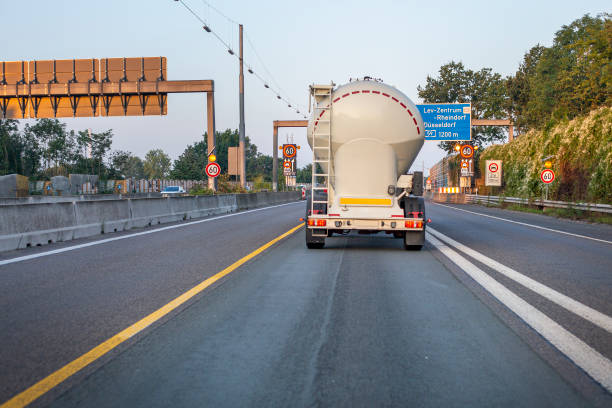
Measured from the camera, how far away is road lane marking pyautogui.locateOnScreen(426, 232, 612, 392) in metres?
3.95

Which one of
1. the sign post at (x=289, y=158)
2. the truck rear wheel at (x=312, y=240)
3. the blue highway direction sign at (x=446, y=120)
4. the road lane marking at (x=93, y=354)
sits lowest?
the road lane marking at (x=93, y=354)

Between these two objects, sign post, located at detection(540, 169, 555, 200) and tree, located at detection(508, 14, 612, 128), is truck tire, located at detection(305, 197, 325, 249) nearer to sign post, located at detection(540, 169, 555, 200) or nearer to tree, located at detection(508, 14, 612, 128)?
sign post, located at detection(540, 169, 555, 200)

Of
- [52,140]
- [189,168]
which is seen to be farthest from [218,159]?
[52,140]

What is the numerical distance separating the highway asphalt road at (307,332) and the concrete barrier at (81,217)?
94.1 inches

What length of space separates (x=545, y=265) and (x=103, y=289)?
683cm

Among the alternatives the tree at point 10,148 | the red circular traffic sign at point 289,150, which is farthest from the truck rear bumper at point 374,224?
the tree at point 10,148

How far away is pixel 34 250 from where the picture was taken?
1111 cm

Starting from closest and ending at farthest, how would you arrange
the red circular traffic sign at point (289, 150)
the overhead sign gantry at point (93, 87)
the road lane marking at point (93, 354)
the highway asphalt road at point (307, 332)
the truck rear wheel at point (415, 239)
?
1. the road lane marking at point (93, 354)
2. the highway asphalt road at point (307, 332)
3. the truck rear wheel at point (415, 239)
4. the overhead sign gantry at point (93, 87)
5. the red circular traffic sign at point (289, 150)

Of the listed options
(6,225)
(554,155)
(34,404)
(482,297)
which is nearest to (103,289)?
(34,404)

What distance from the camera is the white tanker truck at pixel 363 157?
11.0m

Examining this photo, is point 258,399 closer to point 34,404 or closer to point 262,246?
point 34,404

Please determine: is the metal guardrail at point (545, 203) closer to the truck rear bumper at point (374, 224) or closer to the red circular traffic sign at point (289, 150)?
the truck rear bumper at point (374, 224)

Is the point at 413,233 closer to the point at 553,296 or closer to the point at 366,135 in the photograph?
the point at 366,135

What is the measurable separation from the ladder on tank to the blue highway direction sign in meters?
23.5
